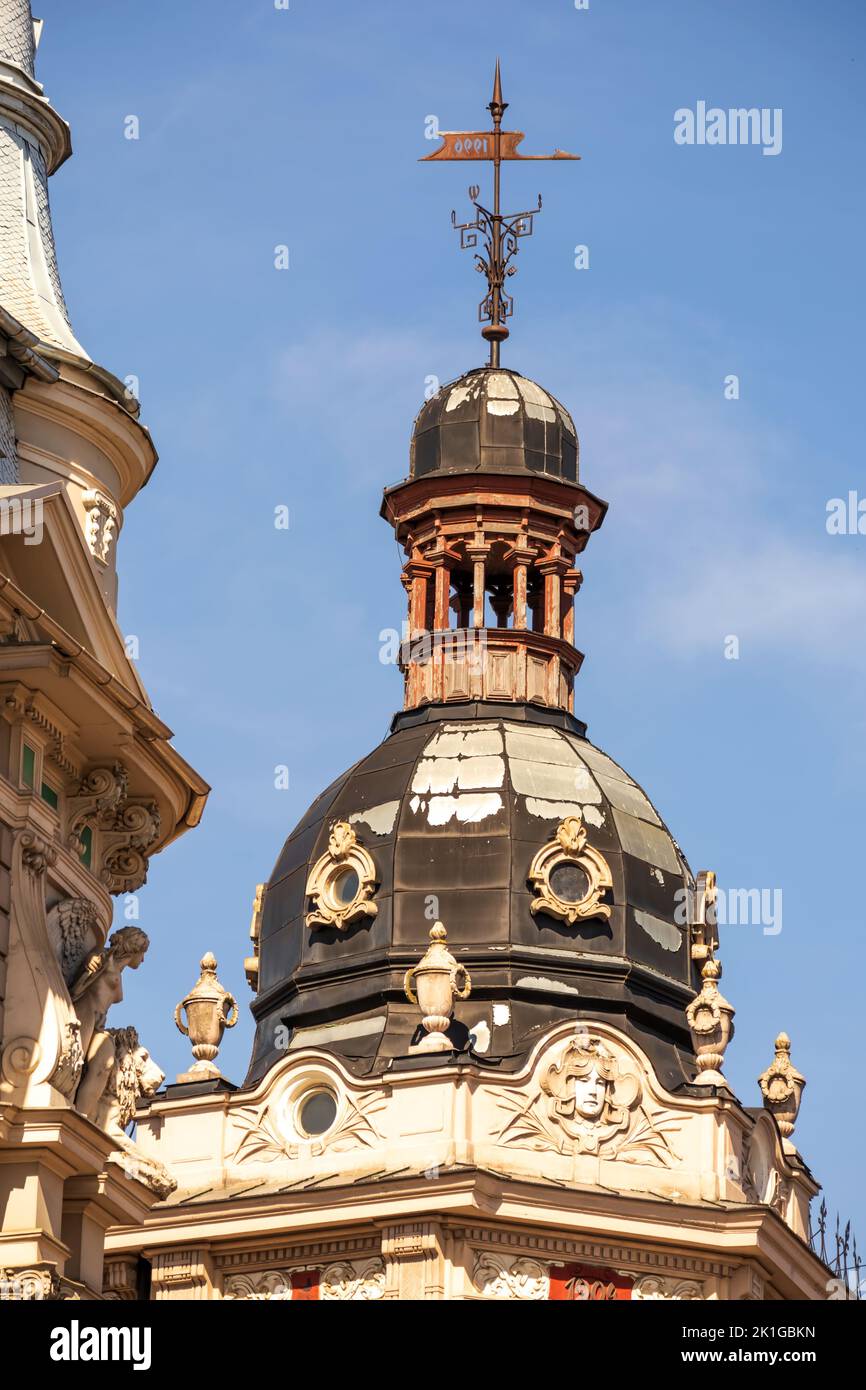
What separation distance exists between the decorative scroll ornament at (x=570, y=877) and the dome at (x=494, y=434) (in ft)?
32.7

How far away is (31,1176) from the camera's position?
133 feet

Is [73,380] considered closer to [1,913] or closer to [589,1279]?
[1,913]

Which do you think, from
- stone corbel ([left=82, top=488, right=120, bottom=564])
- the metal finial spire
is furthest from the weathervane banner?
stone corbel ([left=82, top=488, right=120, bottom=564])

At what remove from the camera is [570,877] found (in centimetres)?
7588

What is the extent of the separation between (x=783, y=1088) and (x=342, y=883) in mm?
9230

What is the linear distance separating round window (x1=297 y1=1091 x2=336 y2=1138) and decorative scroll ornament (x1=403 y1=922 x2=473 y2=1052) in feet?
5.81

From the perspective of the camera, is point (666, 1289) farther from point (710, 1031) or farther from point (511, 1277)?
point (710, 1031)

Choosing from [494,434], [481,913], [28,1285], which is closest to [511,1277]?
[481,913]

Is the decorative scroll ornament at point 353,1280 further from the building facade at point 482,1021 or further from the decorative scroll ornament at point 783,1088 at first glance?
the decorative scroll ornament at point 783,1088

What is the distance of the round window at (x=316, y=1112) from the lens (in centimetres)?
7219

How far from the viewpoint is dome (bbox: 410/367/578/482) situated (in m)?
83.4

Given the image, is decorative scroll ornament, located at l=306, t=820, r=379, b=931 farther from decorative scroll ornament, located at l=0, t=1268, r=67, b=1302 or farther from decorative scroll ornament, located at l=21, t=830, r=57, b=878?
decorative scroll ornament, located at l=0, t=1268, r=67, b=1302

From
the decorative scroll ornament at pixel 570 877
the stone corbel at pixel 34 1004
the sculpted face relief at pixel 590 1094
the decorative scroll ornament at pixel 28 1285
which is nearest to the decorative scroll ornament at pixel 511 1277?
the sculpted face relief at pixel 590 1094
